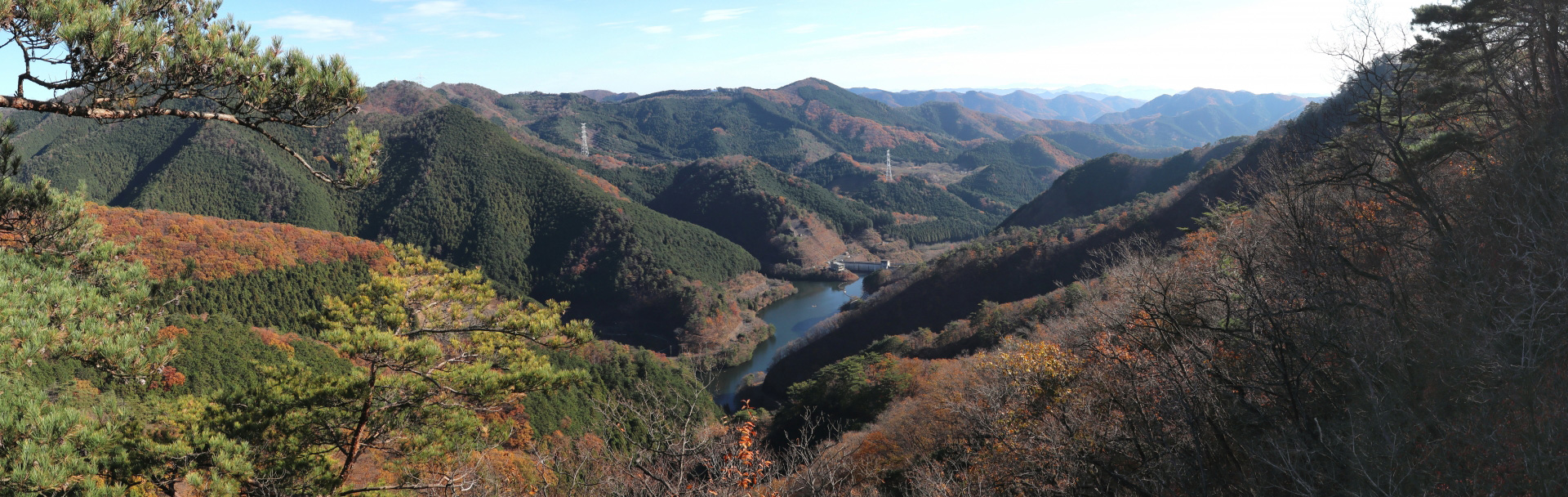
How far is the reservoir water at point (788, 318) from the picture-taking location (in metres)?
49.2

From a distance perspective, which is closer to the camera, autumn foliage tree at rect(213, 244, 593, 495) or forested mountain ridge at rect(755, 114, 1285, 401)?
autumn foliage tree at rect(213, 244, 593, 495)

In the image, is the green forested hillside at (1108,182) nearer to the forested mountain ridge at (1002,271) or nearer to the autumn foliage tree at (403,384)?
the forested mountain ridge at (1002,271)

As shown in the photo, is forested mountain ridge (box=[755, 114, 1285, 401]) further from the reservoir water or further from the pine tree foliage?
the pine tree foliage

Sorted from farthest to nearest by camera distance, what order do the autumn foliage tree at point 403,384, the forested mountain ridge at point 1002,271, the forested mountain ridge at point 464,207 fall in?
1. the forested mountain ridge at point 464,207
2. the forested mountain ridge at point 1002,271
3. the autumn foliage tree at point 403,384

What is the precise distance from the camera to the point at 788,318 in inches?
2689

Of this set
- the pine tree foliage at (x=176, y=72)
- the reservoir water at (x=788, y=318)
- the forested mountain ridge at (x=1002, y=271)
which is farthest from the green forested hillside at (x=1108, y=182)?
the pine tree foliage at (x=176, y=72)

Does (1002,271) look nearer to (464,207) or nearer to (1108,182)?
(1108,182)

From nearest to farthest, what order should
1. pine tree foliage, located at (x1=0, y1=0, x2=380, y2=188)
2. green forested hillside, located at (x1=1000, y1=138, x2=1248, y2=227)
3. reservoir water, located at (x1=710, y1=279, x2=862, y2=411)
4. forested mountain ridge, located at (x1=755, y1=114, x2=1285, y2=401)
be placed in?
pine tree foliage, located at (x1=0, y1=0, x2=380, y2=188) < forested mountain ridge, located at (x1=755, y1=114, x2=1285, y2=401) < reservoir water, located at (x1=710, y1=279, x2=862, y2=411) < green forested hillside, located at (x1=1000, y1=138, x2=1248, y2=227)

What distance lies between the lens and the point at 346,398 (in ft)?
23.6

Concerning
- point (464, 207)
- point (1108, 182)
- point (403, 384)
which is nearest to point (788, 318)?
point (464, 207)

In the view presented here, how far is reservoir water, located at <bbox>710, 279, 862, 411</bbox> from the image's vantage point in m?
49.2

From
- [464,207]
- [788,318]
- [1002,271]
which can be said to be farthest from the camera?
[464,207]

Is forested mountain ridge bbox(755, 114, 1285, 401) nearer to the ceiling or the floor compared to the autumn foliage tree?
nearer to the floor

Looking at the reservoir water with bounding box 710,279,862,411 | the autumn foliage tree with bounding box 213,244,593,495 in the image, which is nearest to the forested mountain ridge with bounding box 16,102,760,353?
the reservoir water with bounding box 710,279,862,411
